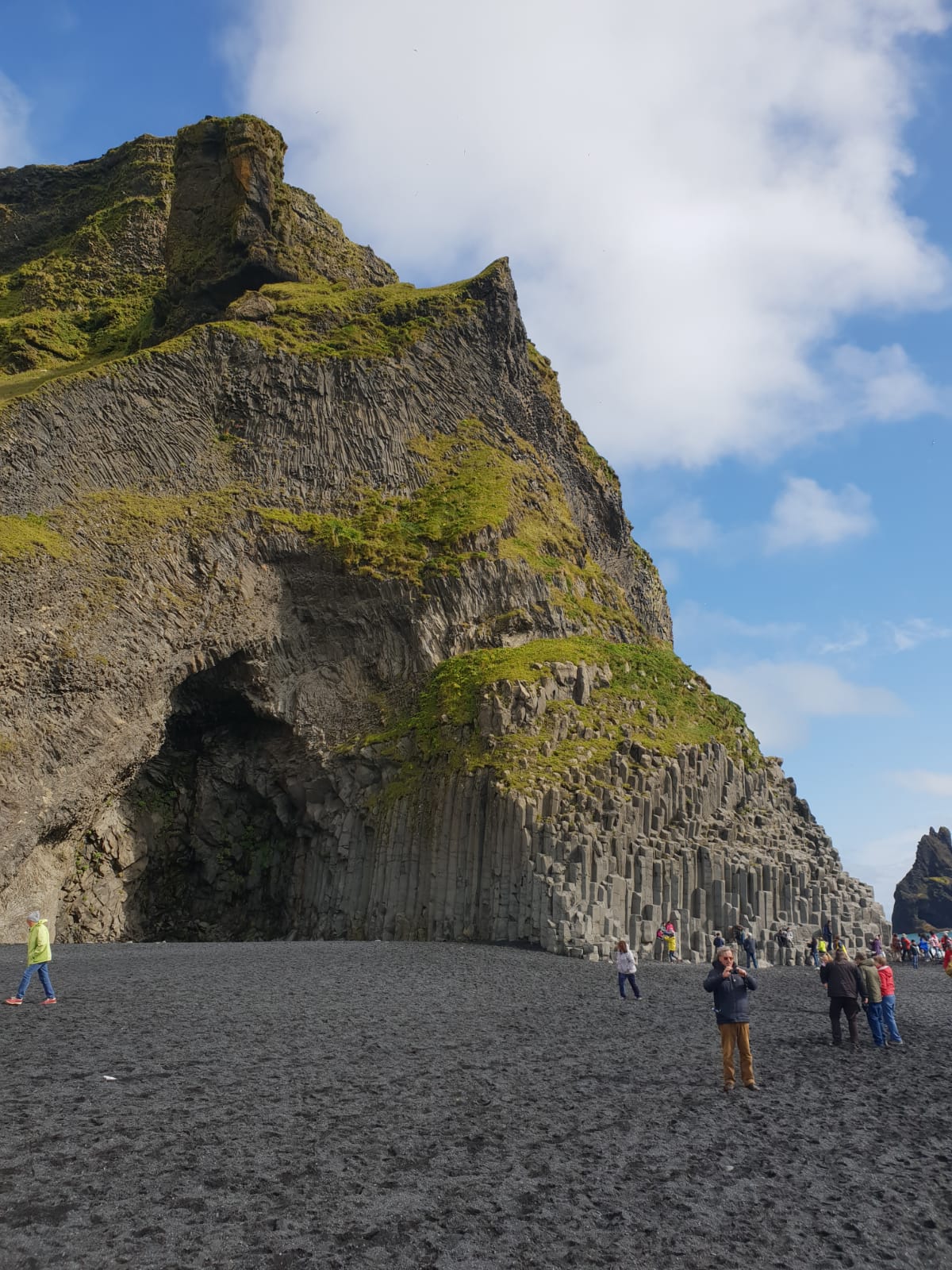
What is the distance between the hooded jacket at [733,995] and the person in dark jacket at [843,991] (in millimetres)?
Answer: 4891

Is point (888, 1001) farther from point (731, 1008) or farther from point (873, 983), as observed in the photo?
point (731, 1008)

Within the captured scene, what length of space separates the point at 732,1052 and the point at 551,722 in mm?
27971

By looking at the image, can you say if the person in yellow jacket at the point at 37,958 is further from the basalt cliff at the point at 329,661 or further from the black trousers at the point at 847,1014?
the basalt cliff at the point at 329,661

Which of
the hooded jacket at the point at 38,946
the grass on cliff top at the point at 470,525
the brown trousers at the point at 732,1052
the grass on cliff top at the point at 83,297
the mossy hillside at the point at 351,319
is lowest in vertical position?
the brown trousers at the point at 732,1052

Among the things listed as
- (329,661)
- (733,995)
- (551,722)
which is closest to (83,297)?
(329,661)

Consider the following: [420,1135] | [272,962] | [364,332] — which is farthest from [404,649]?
[420,1135]

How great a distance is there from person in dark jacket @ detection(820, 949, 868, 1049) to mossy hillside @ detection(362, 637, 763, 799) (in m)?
19.9

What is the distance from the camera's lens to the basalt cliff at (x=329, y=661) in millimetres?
37500

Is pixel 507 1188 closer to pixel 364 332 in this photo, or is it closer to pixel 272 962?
pixel 272 962

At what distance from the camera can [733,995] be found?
13578mm

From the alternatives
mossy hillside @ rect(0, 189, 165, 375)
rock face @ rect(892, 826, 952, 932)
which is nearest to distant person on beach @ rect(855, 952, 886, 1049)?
mossy hillside @ rect(0, 189, 165, 375)

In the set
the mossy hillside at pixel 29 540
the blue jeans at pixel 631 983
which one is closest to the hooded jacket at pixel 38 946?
the blue jeans at pixel 631 983

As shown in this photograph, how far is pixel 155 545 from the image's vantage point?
4219 centimetres

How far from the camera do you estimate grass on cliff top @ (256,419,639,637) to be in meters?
47.7
